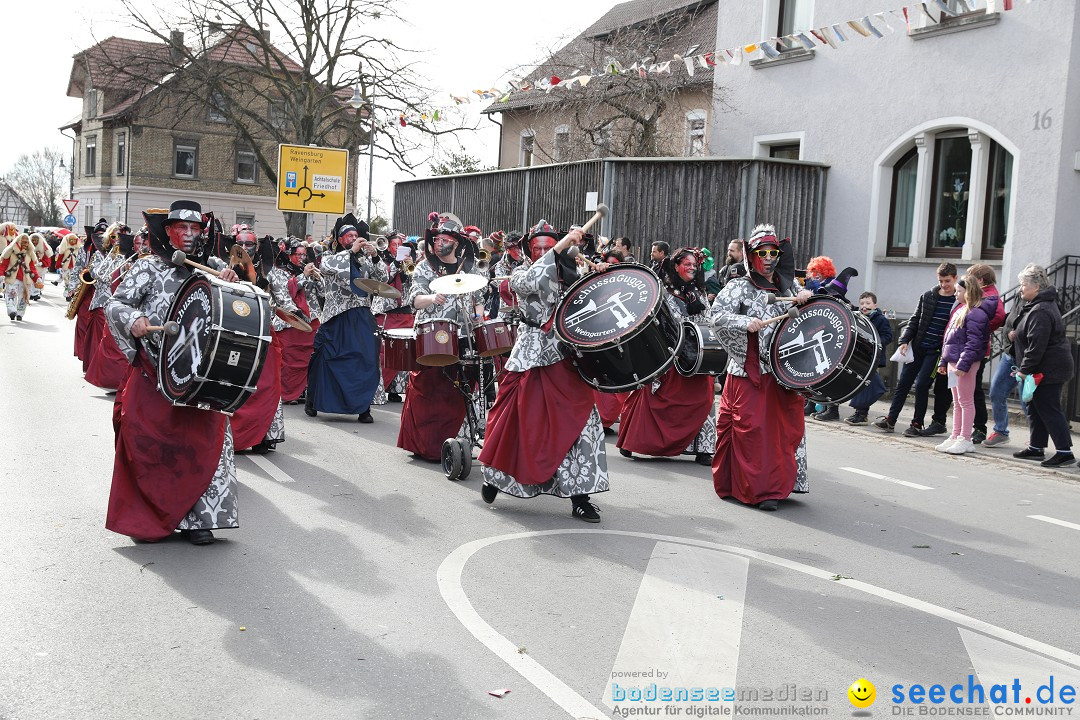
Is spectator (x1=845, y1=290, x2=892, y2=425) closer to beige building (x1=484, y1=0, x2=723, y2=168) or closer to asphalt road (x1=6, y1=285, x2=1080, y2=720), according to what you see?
asphalt road (x1=6, y1=285, x2=1080, y2=720)

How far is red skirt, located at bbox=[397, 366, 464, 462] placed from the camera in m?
9.01

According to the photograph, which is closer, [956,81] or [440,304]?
[440,304]

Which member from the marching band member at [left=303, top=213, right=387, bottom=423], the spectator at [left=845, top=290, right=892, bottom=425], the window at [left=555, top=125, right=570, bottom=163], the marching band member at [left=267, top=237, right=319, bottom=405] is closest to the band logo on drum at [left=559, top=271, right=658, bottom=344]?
the marching band member at [left=303, top=213, right=387, bottom=423]

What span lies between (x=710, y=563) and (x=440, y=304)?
3.24 m

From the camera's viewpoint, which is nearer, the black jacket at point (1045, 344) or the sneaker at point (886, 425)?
the black jacket at point (1045, 344)

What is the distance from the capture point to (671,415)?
9.80m

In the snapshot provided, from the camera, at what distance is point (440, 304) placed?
8422 mm

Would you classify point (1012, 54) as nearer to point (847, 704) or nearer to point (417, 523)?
point (417, 523)

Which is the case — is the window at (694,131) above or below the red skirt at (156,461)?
above

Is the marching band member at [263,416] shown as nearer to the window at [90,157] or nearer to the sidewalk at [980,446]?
the sidewalk at [980,446]

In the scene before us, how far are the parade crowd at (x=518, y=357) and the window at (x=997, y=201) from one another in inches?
178

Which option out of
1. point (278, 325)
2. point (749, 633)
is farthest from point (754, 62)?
A: point (749, 633)

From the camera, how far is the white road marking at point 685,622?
4.36 m

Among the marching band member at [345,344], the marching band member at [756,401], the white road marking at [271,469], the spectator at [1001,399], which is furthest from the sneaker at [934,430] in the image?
the white road marking at [271,469]
